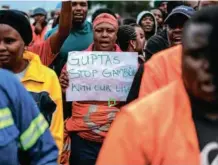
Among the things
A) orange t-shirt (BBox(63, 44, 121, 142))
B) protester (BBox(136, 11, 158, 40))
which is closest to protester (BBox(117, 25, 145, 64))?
orange t-shirt (BBox(63, 44, 121, 142))

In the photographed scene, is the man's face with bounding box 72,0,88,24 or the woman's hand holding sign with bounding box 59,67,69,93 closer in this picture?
the woman's hand holding sign with bounding box 59,67,69,93

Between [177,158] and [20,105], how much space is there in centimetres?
A: 121

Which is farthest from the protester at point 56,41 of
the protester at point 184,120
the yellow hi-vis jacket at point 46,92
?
the protester at point 184,120

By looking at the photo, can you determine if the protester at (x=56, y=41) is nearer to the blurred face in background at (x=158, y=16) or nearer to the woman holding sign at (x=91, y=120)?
the woman holding sign at (x=91, y=120)

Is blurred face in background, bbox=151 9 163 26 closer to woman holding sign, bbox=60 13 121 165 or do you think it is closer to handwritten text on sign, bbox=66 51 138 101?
woman holding sign, bbox=60 13 121 165

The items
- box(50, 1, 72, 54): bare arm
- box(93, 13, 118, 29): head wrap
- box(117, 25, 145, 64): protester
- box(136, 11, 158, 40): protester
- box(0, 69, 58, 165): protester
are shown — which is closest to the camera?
box(0, 69, 58, 165): protester

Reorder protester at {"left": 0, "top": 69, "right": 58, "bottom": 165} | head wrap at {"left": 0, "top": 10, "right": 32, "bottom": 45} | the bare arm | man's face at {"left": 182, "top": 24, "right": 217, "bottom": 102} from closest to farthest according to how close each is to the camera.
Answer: man's face at {"left": 182, "top": 24, "right": 217, "bottom": 102}
protester at {"left": 0, "top": 69, "right": 58, "bottom": 165}
head wrap at {"left": 0, "top": 10, "right": 32, "bottom": 45}
the bare arm

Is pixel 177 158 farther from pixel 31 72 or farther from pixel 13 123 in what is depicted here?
pixel 31 72

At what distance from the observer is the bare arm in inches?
208

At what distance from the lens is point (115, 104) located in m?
5.15

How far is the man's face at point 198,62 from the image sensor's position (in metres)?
1.97

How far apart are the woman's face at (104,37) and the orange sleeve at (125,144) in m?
3.34

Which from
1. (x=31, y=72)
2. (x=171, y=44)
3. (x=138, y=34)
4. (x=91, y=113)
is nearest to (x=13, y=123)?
(x=31, y=72)

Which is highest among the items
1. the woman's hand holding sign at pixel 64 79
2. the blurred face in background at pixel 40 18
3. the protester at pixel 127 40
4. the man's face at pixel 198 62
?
the man's face at pixel 198 62
